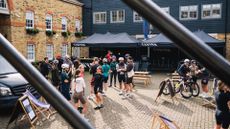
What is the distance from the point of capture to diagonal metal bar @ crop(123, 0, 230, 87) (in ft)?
1.62

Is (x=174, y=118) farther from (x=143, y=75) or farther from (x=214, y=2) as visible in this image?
(x=214, y=2)

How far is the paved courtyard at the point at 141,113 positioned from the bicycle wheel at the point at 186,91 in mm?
256

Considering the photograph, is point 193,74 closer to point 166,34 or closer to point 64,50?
point 166,34

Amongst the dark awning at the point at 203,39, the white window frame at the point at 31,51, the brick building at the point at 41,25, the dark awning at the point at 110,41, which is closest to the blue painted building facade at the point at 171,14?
the dark awning at the point at 203,39

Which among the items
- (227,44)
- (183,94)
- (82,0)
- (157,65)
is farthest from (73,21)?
(183,94)

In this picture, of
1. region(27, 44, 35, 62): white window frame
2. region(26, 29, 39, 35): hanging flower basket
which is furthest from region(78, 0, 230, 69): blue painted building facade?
region(27, 44, 35, 62): white window frame

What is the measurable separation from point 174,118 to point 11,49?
372 inches

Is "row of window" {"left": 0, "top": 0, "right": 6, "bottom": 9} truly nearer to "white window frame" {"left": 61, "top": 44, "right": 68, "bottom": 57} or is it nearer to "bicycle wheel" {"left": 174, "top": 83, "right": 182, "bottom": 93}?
"white window frame" {"left": 61, "top": 44, "right": 68, "bottom": 57}

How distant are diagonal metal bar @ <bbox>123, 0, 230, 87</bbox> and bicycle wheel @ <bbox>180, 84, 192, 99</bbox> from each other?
12.8 m

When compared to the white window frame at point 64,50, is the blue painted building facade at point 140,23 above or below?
above

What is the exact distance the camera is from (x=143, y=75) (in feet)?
56.7

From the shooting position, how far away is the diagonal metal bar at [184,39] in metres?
0.49

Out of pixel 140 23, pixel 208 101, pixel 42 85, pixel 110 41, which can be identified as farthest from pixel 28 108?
pixel 140 23

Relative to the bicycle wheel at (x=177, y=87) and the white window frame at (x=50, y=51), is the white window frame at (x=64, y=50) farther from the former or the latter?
the bicycle wheel at (x=177, y=87)
